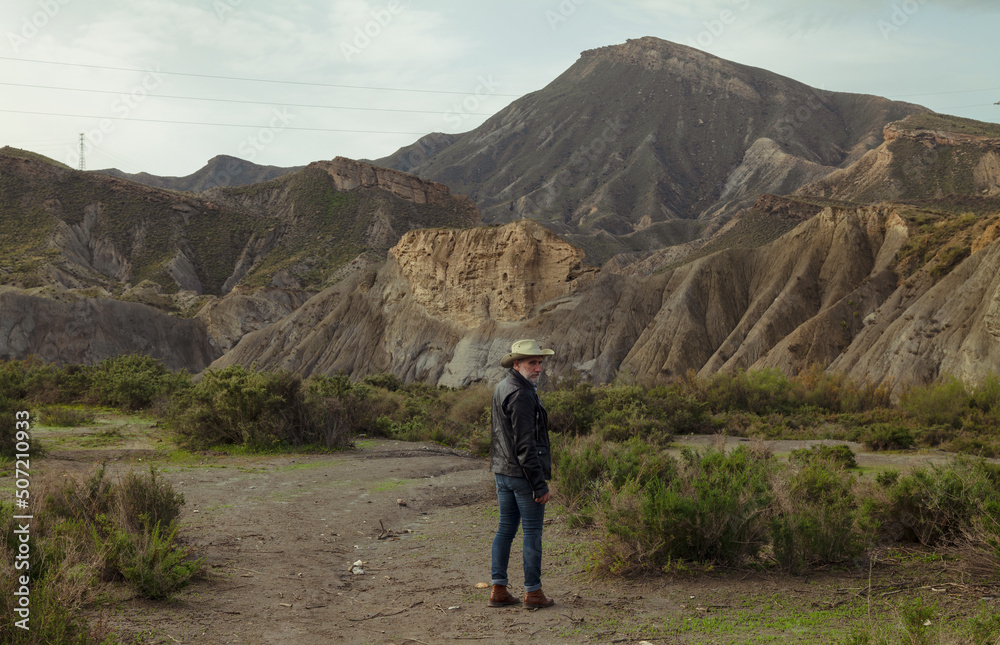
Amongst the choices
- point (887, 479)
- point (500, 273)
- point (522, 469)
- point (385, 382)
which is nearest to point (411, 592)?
point (522, 469)

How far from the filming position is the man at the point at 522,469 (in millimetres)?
5941

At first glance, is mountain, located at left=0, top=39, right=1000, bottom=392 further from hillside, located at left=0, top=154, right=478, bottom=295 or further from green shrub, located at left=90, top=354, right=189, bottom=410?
green shrub, located at left=90, top=354, right=189, bottom=410

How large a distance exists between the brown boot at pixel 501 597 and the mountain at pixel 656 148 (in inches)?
3862

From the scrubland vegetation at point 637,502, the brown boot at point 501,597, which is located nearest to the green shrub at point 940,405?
the scrubland vegetation at point 637,502

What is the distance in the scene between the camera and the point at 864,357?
34531 mm

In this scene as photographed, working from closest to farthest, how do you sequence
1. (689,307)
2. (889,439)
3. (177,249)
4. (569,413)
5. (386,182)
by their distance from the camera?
(889,439) < (569,413) < (689,307) < (177,249) < (386,182)

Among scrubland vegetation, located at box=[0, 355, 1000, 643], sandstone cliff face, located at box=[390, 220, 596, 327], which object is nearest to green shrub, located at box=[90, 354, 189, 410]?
scrubland vegetation, located at box=[0, 355, 1000, 643]

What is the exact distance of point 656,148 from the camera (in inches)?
6107

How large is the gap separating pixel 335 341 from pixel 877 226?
132ft

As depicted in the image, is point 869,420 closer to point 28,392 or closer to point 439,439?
point 439,439

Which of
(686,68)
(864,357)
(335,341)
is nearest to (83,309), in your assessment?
(335,341)

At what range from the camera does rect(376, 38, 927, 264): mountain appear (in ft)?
425

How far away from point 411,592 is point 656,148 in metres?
157

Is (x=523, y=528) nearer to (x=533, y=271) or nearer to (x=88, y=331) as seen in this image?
(x=533, y=271)
